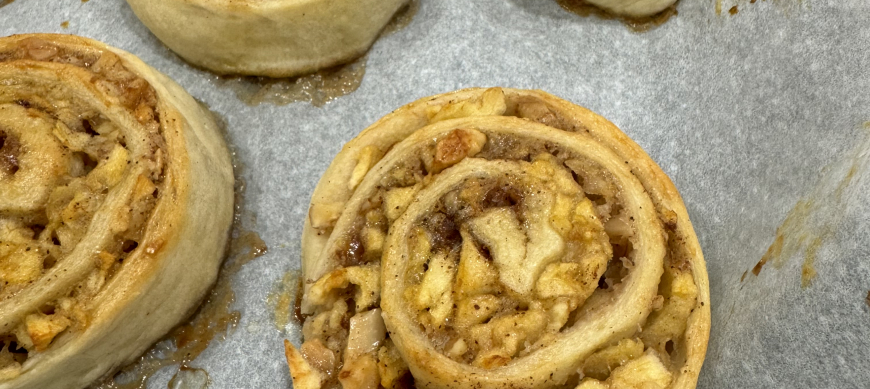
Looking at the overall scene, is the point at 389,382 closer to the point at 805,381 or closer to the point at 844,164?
the point at 805,381

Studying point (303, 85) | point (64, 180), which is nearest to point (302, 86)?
point (303, 85)

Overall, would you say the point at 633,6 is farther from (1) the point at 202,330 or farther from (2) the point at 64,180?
(2) the point at 64,180

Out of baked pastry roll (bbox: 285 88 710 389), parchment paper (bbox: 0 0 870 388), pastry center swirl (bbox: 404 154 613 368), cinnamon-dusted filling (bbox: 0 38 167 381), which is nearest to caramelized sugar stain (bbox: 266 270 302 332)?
parchment paper (bbox: 0 0 870 388)

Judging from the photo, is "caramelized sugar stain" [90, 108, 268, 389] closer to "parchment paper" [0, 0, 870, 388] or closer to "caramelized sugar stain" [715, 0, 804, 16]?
"parchment paper" [0, 0, 870, 388]

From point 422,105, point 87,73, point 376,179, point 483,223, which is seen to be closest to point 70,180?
point 87,73

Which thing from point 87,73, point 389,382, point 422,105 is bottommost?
point 389,382

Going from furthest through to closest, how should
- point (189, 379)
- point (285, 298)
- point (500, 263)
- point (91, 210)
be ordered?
point (285, 298) → point (189, 379) → point (91, 210) → point (500, 263)
